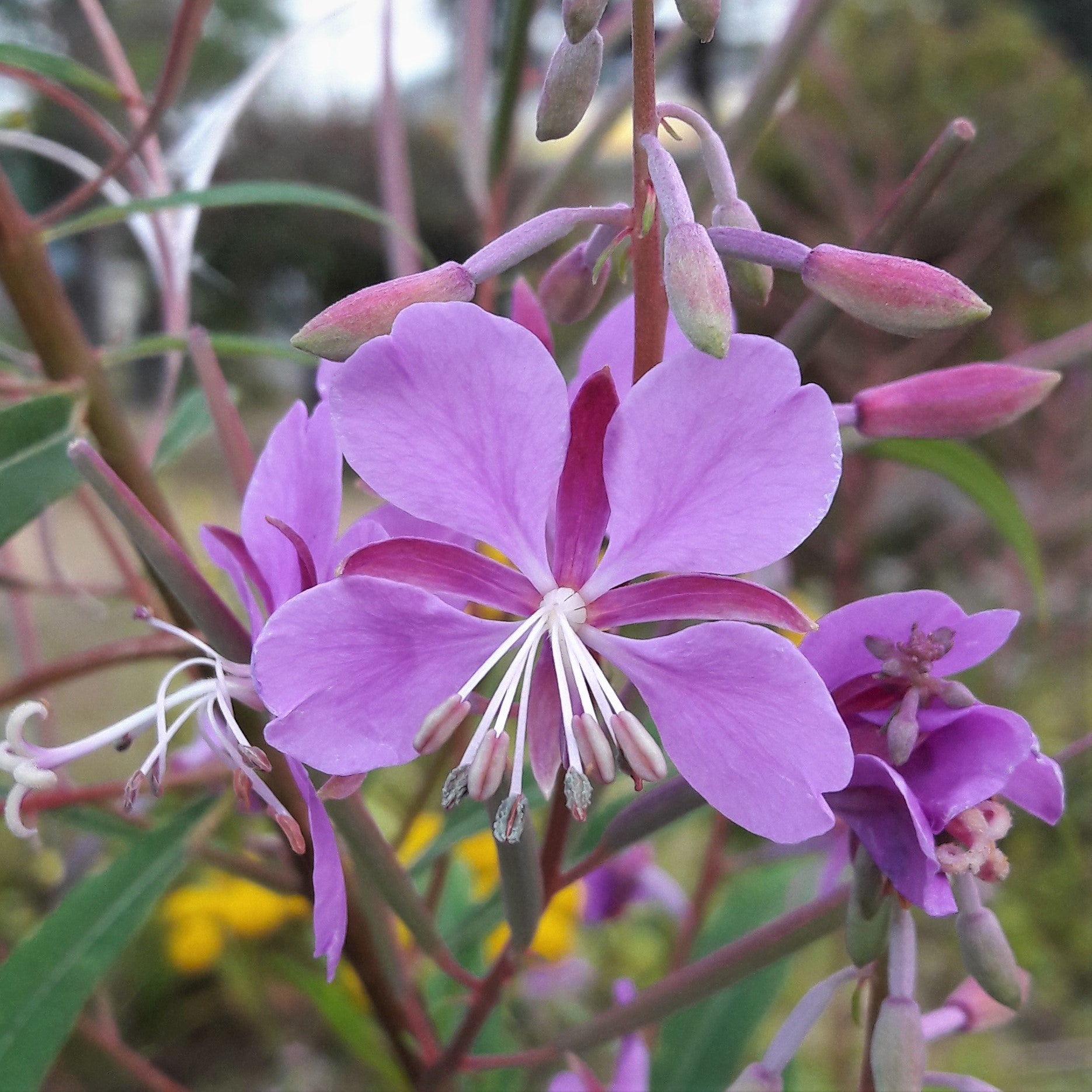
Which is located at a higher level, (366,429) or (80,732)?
(366,429)

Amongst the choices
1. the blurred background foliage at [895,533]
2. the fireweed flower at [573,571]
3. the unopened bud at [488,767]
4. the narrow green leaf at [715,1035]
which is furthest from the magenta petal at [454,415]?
the blurred background foliage at [895,533]

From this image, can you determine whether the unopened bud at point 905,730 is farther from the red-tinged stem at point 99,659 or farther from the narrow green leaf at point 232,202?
the narrow green leaf at point 232,202

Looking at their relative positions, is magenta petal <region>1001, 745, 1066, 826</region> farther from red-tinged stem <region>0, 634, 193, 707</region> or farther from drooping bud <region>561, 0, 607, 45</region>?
red-tinged stem <region>0, 634, 193, 707</region>


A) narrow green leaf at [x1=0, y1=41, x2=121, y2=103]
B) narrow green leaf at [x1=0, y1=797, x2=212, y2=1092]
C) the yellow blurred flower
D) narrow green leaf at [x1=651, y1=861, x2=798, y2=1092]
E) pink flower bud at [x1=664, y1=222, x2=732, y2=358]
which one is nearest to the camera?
pink flower bud at [x1=664, y1=222, x2=732, y2=358]

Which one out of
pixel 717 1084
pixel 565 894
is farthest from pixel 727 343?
pixel 565 894

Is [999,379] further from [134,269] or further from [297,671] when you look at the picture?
[134,269]

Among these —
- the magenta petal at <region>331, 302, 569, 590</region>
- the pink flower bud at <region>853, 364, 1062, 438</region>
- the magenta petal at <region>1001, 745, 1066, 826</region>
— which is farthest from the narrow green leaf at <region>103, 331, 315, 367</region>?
the magenta petal at <region>1001, 745, 1066, 826</region>

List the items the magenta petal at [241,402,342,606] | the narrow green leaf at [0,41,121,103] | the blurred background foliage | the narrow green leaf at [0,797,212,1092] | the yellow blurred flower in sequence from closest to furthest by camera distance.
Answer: the magenta petal at [241,402,342,606]
the narrow green leaf at [0,797,212,1092]
the narrow green leaf at [0,41,121,103]
the yellow blurred flower
the blurred background foliage
